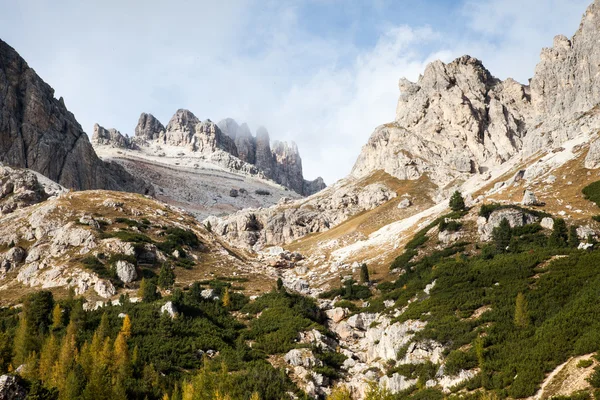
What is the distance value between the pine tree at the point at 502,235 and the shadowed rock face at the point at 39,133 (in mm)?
119270

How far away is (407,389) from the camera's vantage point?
3419 centimetres

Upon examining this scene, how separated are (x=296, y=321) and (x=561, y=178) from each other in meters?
54.4

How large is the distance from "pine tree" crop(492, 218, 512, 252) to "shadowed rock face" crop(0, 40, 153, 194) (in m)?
119

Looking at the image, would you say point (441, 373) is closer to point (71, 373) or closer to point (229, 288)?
point (71, 373)

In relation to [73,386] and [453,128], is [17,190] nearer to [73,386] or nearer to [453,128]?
[73,386]

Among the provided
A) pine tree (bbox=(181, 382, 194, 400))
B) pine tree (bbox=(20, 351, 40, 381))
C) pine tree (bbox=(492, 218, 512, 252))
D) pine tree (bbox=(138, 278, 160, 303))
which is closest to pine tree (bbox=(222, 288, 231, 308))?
pine tree (bbox=(138, 278, 160, 303))

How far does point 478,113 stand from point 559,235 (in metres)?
94.9

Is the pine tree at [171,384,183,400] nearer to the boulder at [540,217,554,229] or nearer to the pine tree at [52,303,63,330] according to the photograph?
the pine tree at [52,303,63,330]

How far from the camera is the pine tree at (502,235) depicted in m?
54.6

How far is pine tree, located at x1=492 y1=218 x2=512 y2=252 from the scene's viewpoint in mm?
54597

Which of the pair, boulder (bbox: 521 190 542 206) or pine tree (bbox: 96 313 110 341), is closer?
pine tree (bbox: 96 313 110 341)

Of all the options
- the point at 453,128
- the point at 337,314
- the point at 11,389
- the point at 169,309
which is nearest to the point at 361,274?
the point at 337,314

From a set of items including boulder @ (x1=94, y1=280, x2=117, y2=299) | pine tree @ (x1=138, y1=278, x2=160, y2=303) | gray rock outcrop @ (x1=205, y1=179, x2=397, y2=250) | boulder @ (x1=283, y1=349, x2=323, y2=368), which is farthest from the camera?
gray rock outcrop @ (x1=205, y1=179, x2=397, y2=250)

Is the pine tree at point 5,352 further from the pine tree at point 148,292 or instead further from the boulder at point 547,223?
the boulder at point 547,223
